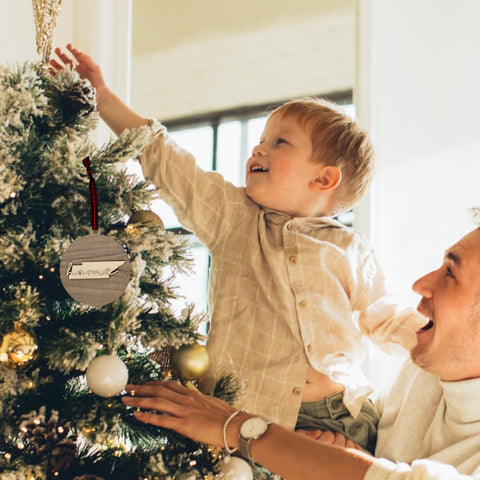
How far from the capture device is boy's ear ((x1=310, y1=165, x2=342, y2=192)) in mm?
1412

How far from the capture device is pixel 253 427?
108cm

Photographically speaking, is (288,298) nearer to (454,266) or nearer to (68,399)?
(454,266)

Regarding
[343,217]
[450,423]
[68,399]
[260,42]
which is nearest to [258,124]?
[260,42]

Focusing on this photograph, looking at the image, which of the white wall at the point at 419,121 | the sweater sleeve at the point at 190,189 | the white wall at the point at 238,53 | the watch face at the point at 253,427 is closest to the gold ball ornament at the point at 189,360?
the watch face at the point at 253,427

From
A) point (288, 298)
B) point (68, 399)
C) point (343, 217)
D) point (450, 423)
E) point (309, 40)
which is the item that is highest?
point (309, 40)

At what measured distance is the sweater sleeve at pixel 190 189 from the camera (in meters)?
1.32

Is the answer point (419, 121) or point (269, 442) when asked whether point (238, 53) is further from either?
point (269, 442)

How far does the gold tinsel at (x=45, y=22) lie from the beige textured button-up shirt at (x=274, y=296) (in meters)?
0.28

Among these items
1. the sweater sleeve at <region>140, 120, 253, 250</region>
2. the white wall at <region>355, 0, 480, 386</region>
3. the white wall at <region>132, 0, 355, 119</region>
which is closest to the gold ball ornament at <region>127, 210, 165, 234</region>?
the sweater sleeve at <region>140, 120, 253, 250</region>

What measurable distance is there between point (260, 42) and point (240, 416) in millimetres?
1989

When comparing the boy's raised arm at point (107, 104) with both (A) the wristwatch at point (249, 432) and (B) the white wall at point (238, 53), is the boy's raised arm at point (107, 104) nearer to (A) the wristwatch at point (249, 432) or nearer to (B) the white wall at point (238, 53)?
(A) the wristwatch at point (249, 432)

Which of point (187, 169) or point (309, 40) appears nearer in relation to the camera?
point (187, 169)

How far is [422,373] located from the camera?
1.38 metres

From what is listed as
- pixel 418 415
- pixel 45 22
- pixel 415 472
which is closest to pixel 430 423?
pixel 418 415
